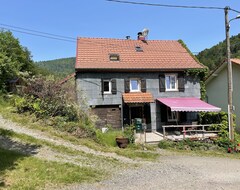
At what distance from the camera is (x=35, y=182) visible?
6949 mm

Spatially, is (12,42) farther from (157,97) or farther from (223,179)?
(223,179)

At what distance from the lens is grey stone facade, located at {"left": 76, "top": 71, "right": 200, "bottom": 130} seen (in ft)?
69.1

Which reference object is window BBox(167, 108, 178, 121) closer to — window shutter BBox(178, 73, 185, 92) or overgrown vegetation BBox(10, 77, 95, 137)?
window shutter BBox(178, 73, 185, 92)

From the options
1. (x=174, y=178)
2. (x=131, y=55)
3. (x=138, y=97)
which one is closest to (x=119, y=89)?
(x=138, y=97)

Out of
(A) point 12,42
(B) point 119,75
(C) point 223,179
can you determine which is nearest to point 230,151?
(C) point 223,179

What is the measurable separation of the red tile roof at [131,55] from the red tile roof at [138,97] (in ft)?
8.07

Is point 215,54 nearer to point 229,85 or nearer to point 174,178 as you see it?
point 229,85

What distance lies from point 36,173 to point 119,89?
47.9ft

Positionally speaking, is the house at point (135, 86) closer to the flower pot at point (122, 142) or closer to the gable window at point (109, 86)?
the gable window at point (109, 86)

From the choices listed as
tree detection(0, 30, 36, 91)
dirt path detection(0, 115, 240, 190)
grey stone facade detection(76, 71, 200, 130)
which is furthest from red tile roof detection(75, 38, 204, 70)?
dirt path detection(0, 115, 240, 190)

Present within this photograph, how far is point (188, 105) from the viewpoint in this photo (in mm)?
20250

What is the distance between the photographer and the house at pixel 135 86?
21125 millimetres

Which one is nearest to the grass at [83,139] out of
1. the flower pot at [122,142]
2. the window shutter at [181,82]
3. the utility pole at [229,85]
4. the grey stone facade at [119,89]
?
the flower pot at [122,142]

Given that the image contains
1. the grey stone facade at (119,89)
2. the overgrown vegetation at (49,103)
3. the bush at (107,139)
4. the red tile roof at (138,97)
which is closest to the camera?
the bush at (107,139)
